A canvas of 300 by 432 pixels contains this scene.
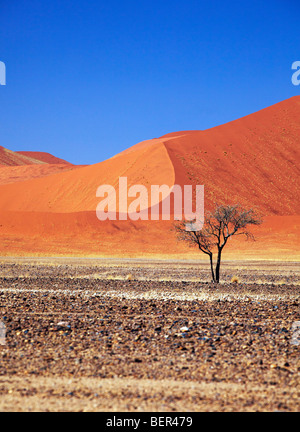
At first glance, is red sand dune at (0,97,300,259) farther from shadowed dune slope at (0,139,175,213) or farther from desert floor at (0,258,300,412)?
desert floor at (0,258,300,412)

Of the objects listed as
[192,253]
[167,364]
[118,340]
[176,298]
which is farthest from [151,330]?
[192,253]

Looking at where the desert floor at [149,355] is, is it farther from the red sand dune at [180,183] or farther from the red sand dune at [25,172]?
the red sand dune at [25,172]

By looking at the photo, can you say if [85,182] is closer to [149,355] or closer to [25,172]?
[149,355]

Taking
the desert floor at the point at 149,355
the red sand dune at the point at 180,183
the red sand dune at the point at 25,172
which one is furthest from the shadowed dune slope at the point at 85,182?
the desert floor at the point at 149,355

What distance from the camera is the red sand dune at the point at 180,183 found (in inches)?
2203

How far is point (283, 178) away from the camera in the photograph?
7931cm

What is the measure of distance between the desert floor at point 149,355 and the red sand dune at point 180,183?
3540 centimetres

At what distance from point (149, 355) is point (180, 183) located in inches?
2567

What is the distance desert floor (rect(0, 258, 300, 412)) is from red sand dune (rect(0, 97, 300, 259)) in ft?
116

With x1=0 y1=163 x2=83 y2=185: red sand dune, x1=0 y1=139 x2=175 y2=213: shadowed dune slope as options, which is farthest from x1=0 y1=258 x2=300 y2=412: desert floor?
x1=0 y1=163 x2=83 y2=185: red sand dune

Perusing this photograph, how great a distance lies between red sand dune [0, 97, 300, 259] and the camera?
5597 cm

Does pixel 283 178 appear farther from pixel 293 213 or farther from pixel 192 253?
pixel 192 253

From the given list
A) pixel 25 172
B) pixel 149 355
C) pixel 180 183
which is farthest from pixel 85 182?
pixel 25 172

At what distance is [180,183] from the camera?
72.4 m
